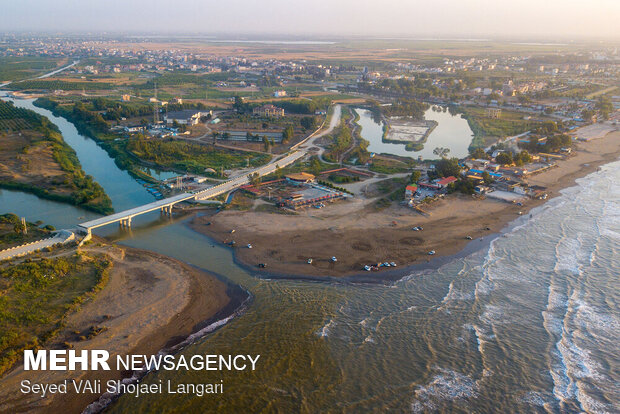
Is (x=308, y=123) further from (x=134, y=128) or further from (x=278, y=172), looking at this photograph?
(x=134, y=128)

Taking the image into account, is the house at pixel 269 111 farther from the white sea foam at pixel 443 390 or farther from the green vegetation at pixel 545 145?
the white sea foam at pixel 443 390

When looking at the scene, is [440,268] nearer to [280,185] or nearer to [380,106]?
[280,185]

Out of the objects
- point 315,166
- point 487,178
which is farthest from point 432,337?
point 315,166

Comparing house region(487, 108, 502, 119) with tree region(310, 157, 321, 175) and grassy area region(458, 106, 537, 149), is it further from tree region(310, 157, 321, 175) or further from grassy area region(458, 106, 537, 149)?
tree region(310, 157, 321, 175)

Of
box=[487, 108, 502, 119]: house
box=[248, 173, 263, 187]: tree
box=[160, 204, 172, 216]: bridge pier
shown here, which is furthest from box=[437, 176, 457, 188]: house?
box=[487, 108, 502, 119]: house

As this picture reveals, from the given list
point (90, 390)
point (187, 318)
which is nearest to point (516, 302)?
point (187, 318)

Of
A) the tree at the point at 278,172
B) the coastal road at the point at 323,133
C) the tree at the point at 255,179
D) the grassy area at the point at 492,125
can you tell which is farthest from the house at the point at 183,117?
the grassy area at the point at 492,125
